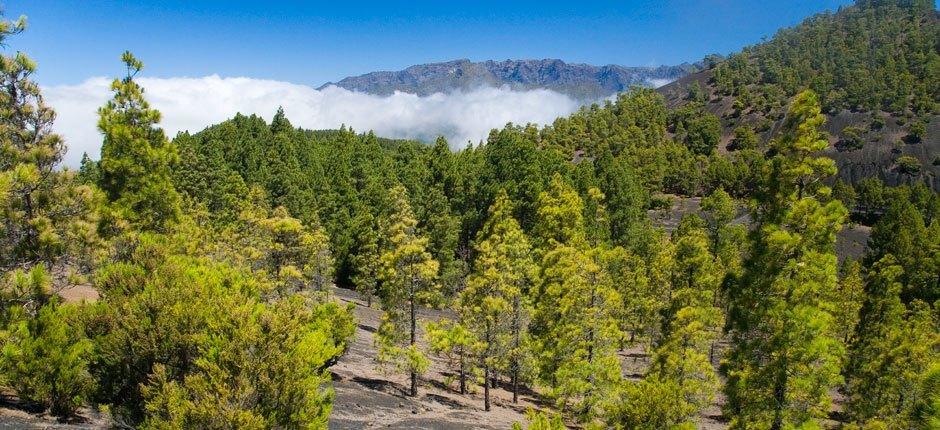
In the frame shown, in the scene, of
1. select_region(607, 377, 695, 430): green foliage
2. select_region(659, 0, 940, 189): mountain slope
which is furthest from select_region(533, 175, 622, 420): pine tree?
select_region(659, 0, 940, 189): mountain slope

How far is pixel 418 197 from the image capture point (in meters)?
62.9

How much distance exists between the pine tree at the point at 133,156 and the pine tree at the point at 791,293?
20.2 metres

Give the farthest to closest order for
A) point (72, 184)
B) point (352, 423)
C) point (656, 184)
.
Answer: point (656, 184), point (352, 423), point (72, 184)

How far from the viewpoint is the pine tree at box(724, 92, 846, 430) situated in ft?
49.6

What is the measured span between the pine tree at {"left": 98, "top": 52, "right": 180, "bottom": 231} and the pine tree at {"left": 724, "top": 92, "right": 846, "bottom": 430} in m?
20.2

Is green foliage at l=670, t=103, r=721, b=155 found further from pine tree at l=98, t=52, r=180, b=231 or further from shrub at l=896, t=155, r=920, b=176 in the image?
pine tree at l=98, t=52, r=180, b=231

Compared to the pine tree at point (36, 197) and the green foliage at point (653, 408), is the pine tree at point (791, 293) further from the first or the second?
the pine tree at point (36, 197)

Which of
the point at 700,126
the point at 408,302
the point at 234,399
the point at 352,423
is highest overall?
the point at 700,126

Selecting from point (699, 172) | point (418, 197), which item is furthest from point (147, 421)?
point (699, 172)

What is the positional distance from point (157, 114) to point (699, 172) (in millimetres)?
129587

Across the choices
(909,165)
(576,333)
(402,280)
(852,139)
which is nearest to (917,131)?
(852,139)

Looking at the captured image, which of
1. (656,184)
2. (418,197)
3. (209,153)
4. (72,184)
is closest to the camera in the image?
(72,184)

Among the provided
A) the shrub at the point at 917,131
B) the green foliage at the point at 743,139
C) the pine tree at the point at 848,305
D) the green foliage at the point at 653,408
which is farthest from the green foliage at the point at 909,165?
the green foliage at the point at 653,408

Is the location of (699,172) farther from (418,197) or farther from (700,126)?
(418,197)
